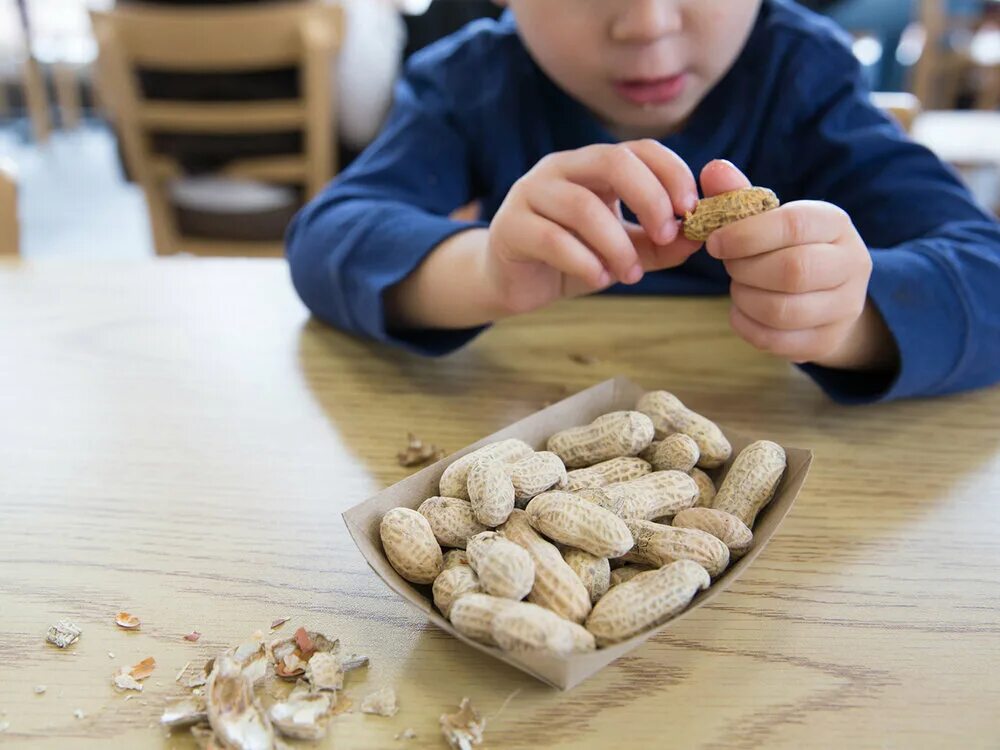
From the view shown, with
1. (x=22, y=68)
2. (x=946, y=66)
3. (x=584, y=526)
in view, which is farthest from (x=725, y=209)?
(x=22, y=68)

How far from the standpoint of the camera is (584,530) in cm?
43

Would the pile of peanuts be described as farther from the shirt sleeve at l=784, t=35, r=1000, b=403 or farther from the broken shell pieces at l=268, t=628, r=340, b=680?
the shirt sleeve at l=784, t=35, r=1000, b=403

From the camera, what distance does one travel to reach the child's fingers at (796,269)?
0.57 meters

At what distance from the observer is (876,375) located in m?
0.67

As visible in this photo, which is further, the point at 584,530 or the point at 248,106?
the point at 248,106

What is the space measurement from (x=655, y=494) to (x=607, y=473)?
0.13 feet

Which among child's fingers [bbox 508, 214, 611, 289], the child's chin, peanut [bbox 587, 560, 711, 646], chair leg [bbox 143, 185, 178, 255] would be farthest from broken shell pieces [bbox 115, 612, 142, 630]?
chair leg [bbox 143, 185, 178, 255]

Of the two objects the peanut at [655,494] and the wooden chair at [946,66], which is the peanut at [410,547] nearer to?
the peanut at [655,494]

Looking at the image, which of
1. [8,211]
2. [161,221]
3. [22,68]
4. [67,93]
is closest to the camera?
[8,211]

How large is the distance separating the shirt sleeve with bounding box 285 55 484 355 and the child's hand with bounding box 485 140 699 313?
0.49 feet

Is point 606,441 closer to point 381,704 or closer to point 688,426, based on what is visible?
point 688,426

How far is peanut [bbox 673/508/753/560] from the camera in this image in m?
0.44

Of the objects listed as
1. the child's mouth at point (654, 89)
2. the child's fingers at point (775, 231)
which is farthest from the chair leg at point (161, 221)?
the child's fingers at point (775, 231)

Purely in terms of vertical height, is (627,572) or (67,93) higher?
→ (627,572)
